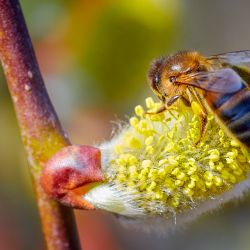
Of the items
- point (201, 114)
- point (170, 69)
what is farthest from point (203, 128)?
point (170, 69)

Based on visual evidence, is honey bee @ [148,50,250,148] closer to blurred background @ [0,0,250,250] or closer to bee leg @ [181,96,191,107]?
bee leg @ [181,96,191,107]

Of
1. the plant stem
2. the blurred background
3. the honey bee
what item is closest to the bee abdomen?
the honey bee

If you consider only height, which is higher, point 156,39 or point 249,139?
point 156,39

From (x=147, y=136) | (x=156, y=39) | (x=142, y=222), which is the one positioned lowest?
(x=142, y=222)

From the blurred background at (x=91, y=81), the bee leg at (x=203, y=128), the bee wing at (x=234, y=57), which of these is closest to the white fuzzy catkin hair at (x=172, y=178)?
the bee leg at (x=203, y=128)

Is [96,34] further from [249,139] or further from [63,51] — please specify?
[249,139]

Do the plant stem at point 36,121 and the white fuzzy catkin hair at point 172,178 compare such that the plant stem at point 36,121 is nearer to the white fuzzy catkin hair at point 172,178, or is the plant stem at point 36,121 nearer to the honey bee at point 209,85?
the white fuzzy catkin hair at point 172,178

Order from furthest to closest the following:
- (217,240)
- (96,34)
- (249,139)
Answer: (217,240), (96,34), (249,139)

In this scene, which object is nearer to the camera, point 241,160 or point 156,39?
point 241,160

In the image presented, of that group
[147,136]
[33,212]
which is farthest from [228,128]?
[33,212]
